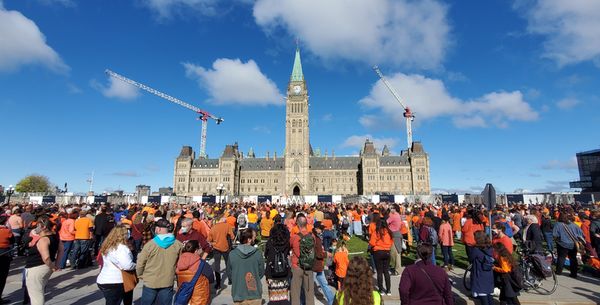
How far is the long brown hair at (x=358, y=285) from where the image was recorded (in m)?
3.91

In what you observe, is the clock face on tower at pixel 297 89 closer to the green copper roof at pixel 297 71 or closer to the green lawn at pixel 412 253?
the green copper roof at pixel 297 71

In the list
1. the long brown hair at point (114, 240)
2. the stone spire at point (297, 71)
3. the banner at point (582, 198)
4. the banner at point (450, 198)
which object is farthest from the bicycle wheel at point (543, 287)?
the stone spire at point (297, 71)

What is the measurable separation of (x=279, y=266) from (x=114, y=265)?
282 cm

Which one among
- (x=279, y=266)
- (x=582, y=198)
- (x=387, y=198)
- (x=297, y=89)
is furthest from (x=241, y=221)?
(x=297, y=89)

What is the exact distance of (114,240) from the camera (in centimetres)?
562

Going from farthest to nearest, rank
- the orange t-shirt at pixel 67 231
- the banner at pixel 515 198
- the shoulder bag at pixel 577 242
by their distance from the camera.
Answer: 1. the banner at pixel 515 198
2. the orange t-shirt at pixel 67 231
3. the shoulder bag at pixel 577 242

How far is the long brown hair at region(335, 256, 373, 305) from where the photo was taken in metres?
3.91

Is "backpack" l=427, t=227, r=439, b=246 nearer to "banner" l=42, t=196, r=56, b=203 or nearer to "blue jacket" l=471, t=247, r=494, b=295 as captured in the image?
"blue jacket" l=471, t=247, r=494, b=295

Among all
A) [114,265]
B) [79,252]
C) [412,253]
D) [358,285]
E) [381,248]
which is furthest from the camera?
[412,253]

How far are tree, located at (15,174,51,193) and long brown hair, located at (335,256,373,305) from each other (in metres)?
139

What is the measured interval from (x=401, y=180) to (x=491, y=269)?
104 m

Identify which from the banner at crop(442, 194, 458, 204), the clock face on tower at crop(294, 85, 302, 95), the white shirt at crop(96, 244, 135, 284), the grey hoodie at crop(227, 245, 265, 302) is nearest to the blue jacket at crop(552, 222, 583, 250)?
the grey hoodie at crop(227, 245, 265, 302)

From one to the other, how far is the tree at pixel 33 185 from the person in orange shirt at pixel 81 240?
12772cm

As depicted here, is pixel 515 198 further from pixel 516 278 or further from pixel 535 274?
pixel 516 278
